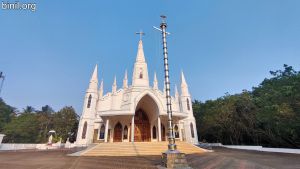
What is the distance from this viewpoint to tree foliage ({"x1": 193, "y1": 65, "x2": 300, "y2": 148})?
46.4 ft

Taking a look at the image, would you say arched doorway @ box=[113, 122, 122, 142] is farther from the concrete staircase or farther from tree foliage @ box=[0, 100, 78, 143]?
tree foliage @ box=[0, 100, 78, 143]

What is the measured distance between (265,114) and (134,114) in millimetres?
13099

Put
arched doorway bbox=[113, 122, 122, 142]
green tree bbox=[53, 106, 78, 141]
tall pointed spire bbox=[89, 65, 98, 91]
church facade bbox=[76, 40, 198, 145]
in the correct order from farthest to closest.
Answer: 1. green tree bbox=[53, 106, 78, 141]
2. tall pointed spire bbox=[89, 65, 98, 91]
3. arched doorway bbox=[113, 122, 122, 142]
4. church facade bbox=[76, 40, 198, 145]

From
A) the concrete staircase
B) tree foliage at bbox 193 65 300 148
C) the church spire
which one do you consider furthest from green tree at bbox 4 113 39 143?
tree foliage at bbox 193 65 300 148

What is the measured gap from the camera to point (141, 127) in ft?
77.4

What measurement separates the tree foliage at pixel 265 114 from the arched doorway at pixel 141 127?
909cm

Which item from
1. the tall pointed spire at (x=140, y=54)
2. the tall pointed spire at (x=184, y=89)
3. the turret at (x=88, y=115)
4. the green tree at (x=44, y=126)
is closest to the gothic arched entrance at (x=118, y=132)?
the turret at (x=88, y=115)

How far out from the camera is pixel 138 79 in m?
26.0

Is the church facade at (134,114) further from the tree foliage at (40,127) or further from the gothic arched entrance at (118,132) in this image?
the tree foliage at (40,127)

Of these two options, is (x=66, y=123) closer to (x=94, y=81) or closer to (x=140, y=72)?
(x=94, y=81)

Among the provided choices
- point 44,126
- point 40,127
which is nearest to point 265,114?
point 40,127

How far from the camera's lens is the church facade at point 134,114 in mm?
20547

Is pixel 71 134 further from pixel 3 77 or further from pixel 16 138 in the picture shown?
pixel 3 77

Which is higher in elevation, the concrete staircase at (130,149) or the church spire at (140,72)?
the church spire at (140,72)
